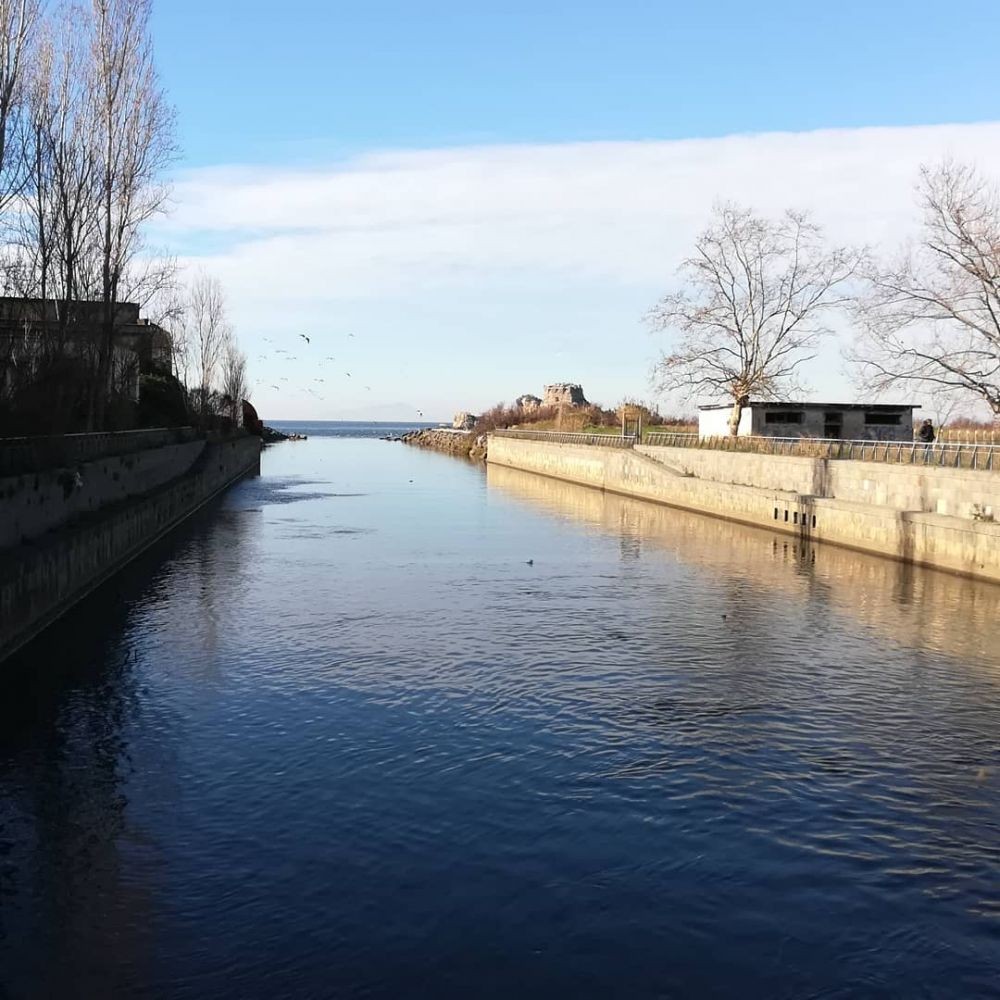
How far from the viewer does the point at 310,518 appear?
40.6 metres

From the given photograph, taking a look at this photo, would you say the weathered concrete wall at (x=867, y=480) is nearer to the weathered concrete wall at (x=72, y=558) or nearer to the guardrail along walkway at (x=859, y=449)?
the guardrail along walkway at (x=859, y=449)

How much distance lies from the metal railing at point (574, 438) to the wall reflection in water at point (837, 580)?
18508mm

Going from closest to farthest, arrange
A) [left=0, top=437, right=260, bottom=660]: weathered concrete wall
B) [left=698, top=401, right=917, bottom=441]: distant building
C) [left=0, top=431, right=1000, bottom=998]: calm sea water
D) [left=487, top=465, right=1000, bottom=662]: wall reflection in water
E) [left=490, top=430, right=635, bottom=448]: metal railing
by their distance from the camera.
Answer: [left=0, top=431, right=1000, bottom=998]: calm sea water → [left=0, top=437, right=260, bottom=660]: weathered concrete wall → [left=487, top=465, right=1000, bottom=662]: wall reflection in water → [left=698, top=401, right=917, bottom=441]: distant building → [left=490, top=430, right=635, bottom=448]: metal railing

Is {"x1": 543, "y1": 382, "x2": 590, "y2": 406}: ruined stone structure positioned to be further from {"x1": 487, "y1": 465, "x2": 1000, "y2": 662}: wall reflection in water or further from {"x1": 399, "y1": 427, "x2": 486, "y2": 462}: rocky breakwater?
{"x1": 487, "y1": 465, "x2": 1000, "y2": 662}: wall reflection in water

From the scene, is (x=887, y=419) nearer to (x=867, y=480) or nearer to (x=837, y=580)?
(x=867, y=480)

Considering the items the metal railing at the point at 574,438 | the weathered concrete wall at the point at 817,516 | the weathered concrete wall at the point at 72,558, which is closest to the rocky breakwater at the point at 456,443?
the metal railing at the point at 574,438

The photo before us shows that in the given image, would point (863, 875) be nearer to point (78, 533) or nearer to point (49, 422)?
point (78, 533)

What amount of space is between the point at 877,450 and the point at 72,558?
24.3 m

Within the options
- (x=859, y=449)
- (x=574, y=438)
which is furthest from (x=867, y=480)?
(x=574, y=438)

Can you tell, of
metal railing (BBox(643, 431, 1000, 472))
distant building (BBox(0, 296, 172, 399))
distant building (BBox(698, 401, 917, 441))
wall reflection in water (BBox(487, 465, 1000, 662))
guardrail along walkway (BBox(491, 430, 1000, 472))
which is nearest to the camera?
wall reflection in water (BBox(487, 465, 1000, 662))

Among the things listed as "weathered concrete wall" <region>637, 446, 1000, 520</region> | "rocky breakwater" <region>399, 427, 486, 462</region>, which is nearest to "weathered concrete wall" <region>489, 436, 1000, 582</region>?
"weathered concrete wall" <region>637, 446, 1000, 520</region>

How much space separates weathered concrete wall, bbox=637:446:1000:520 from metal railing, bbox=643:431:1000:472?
1.65ft

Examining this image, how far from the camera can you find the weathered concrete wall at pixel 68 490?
17672 millimetres

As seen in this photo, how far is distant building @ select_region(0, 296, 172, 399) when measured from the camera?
2305 centimetres
